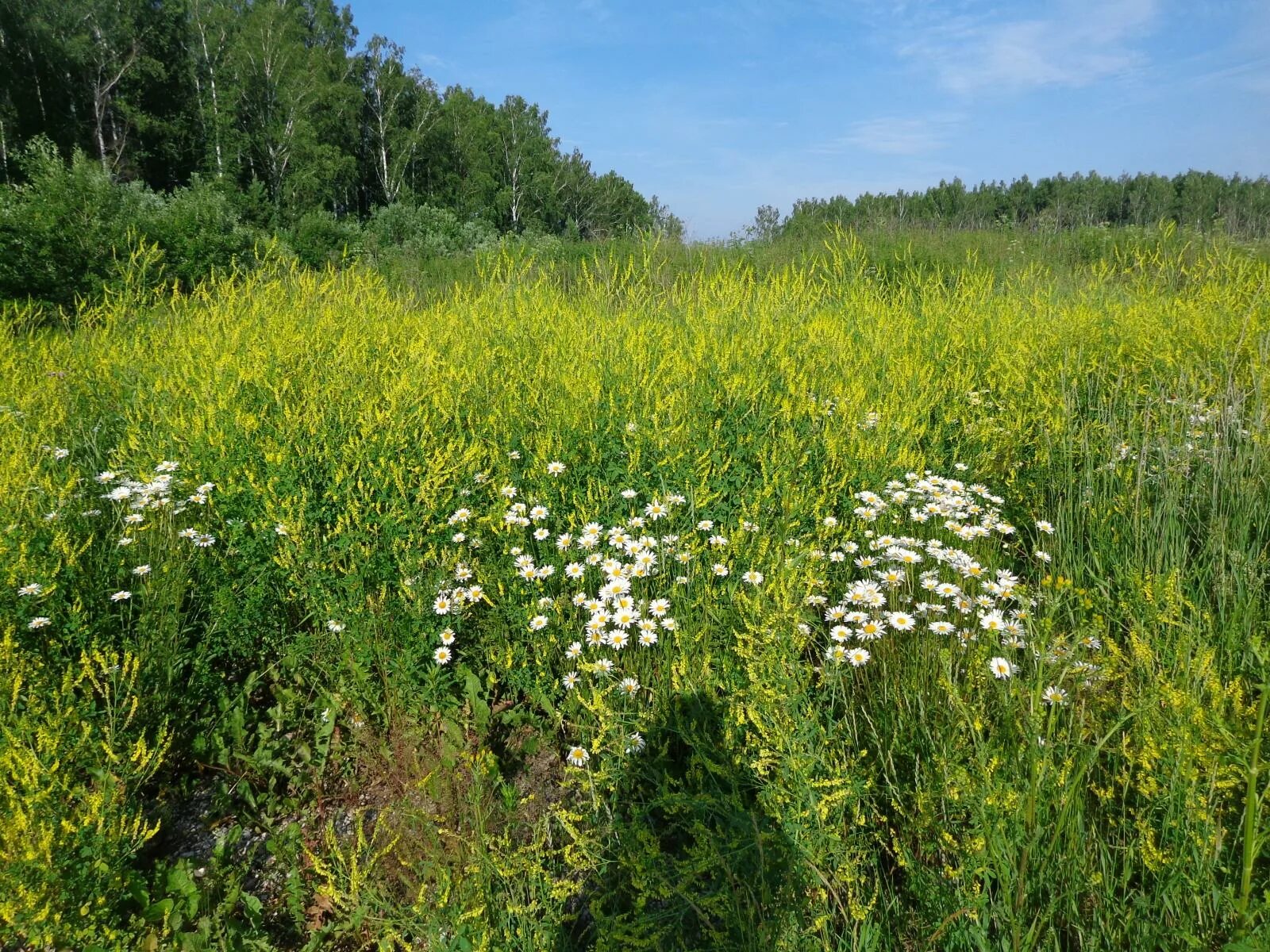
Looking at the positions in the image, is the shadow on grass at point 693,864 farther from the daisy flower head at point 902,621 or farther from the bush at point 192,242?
the bush at point 192,242

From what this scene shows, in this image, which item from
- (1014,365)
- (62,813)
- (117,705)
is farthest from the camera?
(1014,365)

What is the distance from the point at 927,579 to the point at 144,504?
2.87 m

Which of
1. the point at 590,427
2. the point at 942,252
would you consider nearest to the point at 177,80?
the point at 942,252

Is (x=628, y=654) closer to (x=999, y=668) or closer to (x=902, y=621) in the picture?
(x=902, y=621)

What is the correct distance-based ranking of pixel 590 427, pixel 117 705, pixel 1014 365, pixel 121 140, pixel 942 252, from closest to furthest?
pixel 117 705, pixel 590 427, pixel 1014 365, pixel 942 252, pixel 121 140

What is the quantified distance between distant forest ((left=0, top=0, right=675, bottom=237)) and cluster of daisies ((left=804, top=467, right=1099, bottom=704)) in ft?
80.9

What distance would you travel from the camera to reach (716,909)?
1.48 m

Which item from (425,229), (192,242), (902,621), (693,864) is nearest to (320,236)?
(425,229)

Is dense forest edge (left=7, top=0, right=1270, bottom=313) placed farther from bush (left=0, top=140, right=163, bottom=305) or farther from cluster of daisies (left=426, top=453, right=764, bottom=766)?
cluster of daisies (left=426, top=453, right=764, bottom=766)

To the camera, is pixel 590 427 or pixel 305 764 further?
pixel 590 427

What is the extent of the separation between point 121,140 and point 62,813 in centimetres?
4438

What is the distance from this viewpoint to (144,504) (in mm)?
2635

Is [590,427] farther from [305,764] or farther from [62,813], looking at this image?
[62,813]

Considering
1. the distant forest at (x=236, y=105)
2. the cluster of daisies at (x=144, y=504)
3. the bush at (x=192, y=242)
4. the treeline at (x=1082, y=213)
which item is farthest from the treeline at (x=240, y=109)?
the cluster of daisies at (x=144, y=504)
